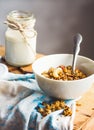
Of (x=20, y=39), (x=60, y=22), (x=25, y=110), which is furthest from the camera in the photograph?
(x=60, y=22)

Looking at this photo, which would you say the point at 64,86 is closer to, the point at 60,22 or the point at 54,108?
the point at 54,108

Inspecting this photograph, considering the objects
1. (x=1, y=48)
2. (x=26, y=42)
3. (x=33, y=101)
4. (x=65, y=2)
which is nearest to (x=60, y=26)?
(x=65, y=2)

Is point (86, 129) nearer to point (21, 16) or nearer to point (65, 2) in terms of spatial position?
point (21, 16)

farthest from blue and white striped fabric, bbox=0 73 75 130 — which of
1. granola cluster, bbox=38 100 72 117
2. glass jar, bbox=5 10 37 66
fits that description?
glass jar, bbox=5 10 37 66

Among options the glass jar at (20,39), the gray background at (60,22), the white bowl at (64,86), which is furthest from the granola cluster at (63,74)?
the gray background at (60,22)

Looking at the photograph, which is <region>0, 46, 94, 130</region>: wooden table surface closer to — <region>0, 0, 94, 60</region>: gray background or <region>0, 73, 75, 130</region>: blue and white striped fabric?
<region>0, 73, 75, 130</region>: blue and white striped fabric

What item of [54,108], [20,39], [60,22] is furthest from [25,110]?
[60,22]
